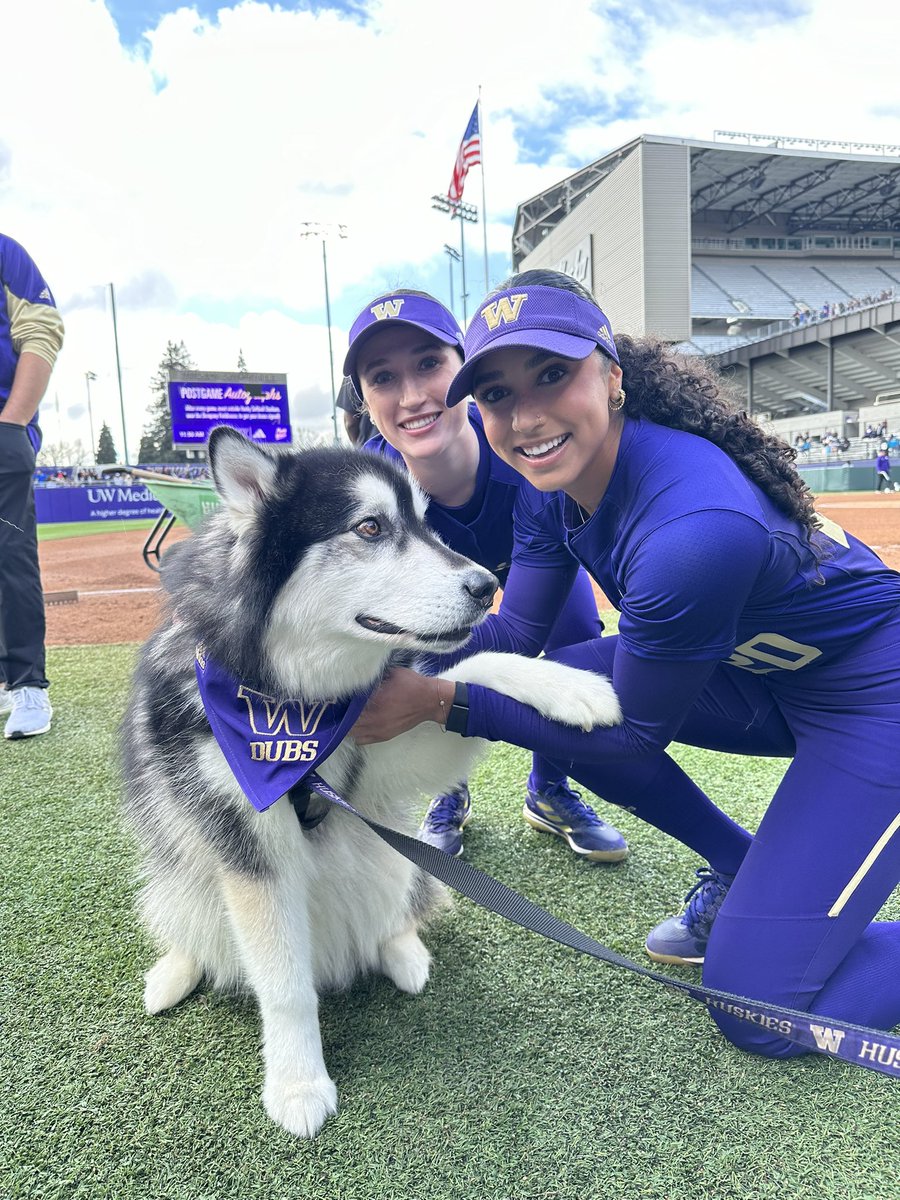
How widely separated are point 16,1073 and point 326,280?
40.6 m

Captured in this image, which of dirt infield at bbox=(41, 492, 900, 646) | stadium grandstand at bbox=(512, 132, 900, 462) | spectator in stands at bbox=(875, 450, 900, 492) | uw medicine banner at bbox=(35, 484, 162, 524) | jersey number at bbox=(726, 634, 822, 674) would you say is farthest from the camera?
stadium grandstand at bbox=(512, 132, 900, 462)

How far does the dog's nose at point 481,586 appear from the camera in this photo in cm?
185

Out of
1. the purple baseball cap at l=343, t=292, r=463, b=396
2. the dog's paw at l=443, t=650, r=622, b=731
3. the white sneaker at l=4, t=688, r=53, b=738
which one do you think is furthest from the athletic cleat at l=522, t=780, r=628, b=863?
the white sneaker at l=4, t=688, r=53, b=738

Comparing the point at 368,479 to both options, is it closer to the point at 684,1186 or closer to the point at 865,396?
the point at 684,1186

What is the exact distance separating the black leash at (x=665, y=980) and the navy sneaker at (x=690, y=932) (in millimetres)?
493

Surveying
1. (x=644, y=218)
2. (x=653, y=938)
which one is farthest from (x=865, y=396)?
(x=653, y=938)

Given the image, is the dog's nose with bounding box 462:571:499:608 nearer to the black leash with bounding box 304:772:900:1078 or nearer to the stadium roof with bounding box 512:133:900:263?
the black leash with bounding box 304:772:900:1078

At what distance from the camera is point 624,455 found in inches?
72.9

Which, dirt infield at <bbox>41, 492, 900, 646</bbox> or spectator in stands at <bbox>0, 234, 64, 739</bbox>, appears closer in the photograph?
spectator in stands at <bbox>0, 234, 64, 739</bbox>

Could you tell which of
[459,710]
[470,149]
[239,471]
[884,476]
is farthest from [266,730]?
[470,149]

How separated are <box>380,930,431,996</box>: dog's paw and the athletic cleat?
0.80 m

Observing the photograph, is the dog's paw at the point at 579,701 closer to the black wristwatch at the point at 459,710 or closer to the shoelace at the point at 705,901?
the black wristwatch at the point at 459,710

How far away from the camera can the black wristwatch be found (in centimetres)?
189

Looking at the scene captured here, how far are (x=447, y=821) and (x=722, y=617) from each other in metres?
1.64
